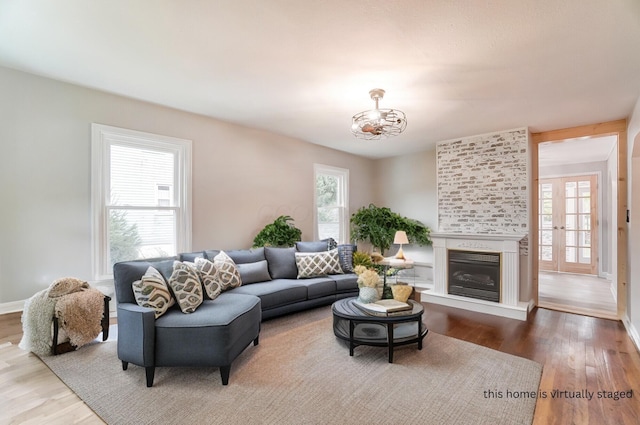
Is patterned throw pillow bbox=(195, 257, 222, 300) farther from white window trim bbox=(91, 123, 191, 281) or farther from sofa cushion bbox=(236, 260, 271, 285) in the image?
white window trim bbox=(91, 123, 191, 281)

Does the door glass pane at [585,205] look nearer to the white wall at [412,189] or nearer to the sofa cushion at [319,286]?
the white wall at [412,189]

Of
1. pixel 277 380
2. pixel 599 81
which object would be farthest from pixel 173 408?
pixel 599 81

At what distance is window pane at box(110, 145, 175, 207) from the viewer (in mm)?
3555

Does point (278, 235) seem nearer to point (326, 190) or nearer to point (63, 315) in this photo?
point (326, 190)

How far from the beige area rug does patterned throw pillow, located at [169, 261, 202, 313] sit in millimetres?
522

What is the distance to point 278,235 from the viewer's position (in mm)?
4812

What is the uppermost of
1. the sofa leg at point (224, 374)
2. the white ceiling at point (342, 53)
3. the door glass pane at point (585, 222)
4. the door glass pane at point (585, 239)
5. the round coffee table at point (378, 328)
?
the white ceiling at point (342, 53)

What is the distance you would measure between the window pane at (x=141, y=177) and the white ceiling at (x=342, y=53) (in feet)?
2.17

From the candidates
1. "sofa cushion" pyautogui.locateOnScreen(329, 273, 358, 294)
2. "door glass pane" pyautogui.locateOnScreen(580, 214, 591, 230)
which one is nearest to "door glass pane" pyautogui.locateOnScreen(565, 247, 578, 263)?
"door glass pane" pyautogui.locateOnScreen(580, 214, 591, 230)

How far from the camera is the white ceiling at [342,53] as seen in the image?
2.01 meters

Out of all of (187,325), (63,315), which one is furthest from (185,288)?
(63,315)

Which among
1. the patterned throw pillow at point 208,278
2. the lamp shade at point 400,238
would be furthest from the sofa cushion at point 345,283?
the patterned throw pillow at point 208,278

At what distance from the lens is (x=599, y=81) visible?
293cm

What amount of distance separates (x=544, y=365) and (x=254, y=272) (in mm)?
3135
